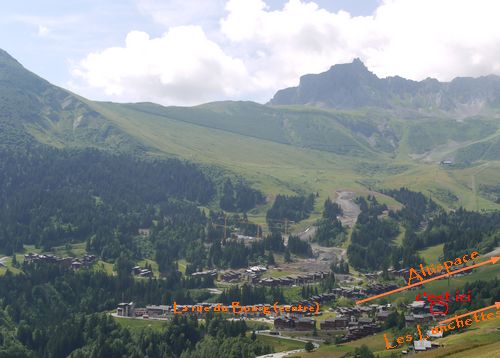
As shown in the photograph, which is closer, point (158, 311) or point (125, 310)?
point (158, 311)

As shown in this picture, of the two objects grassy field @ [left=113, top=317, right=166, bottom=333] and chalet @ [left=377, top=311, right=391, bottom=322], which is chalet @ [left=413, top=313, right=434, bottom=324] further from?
grassy field @ [left=113, top=317, right=166, bottom=333]

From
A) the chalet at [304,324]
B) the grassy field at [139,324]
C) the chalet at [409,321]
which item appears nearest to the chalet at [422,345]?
the chalet at [409,321]

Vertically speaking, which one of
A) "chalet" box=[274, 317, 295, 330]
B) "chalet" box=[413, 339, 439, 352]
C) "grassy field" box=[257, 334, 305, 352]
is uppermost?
"chalet" box=[413, 339, 439, 352]

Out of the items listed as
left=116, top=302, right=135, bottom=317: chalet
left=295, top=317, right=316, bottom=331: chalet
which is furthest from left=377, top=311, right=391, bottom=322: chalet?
left=116, top=302, right=135, bottom=317: chalet

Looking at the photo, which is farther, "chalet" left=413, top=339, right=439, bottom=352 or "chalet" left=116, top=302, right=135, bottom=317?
"chalet" left=116, top=302, right=135, bottom=317

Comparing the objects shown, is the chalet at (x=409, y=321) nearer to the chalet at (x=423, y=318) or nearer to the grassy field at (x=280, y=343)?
the chalet at (x=423, y=318)

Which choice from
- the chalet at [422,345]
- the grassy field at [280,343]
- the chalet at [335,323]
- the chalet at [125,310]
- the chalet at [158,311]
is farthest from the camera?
the chalet at [125,310]

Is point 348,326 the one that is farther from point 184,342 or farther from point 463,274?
point 463,274

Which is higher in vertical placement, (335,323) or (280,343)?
(335,323)

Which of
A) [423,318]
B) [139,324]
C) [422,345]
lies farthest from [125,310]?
[422,345]

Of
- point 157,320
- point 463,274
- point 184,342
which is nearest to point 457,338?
point 184,342

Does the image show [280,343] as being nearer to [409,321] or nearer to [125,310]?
[409,321]
